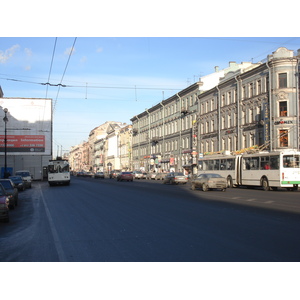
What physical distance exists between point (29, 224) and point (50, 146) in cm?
4882

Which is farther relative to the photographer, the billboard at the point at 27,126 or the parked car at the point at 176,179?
the billboard at the point at 27,126

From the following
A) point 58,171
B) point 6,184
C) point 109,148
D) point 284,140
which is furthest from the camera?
point 109,148

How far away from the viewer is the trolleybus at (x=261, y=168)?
93.6ft

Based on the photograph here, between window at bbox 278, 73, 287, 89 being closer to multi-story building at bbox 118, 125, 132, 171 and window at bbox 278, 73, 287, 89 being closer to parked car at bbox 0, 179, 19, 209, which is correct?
parked car at bbox 0, 179, 19, 209

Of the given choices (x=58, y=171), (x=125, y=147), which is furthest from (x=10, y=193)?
(x=125, y=147)

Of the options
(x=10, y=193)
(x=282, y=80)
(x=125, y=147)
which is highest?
(x=282, y=80)

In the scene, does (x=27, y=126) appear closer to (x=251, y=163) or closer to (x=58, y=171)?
(x=58, y=171)

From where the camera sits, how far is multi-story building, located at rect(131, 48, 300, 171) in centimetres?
4309

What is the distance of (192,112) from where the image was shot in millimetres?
66000

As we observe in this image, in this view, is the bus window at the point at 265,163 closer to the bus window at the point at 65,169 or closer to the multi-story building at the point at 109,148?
the bus window at the point at 65,169

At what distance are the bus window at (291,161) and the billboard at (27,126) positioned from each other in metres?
39.9

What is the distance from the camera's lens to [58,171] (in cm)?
4259

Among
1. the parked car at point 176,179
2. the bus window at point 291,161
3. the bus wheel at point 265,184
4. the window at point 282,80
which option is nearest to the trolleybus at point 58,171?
the parked car at point 176,179

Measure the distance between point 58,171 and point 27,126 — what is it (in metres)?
20.1
